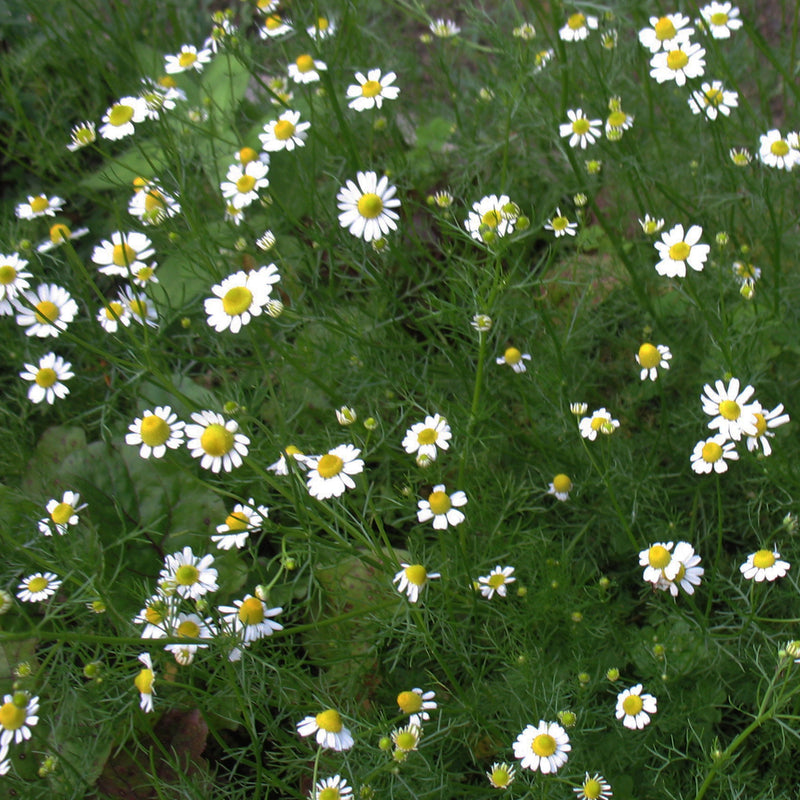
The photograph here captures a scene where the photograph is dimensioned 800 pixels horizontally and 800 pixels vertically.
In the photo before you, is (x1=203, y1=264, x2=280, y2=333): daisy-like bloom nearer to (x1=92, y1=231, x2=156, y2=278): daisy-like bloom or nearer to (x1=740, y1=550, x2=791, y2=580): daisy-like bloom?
(x1=92, y1=231, x2=156, y2=278): daisy-like bloom

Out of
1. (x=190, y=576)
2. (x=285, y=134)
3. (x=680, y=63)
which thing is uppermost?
(x=680, y=63)

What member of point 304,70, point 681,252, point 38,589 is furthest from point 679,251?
point 38,589

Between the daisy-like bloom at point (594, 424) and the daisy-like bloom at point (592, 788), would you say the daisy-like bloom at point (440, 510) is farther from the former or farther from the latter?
the daisy-like bloom at point (592, 788)

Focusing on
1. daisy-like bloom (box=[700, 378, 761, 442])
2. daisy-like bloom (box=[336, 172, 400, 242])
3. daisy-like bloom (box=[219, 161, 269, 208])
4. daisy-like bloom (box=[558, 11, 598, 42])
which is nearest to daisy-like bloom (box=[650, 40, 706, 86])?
daisy-like bloom (box=[558, 11, 598, 42])

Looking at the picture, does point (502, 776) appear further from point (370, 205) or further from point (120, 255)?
point (120, 255)

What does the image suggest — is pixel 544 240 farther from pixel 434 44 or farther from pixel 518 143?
pixel 434 44
